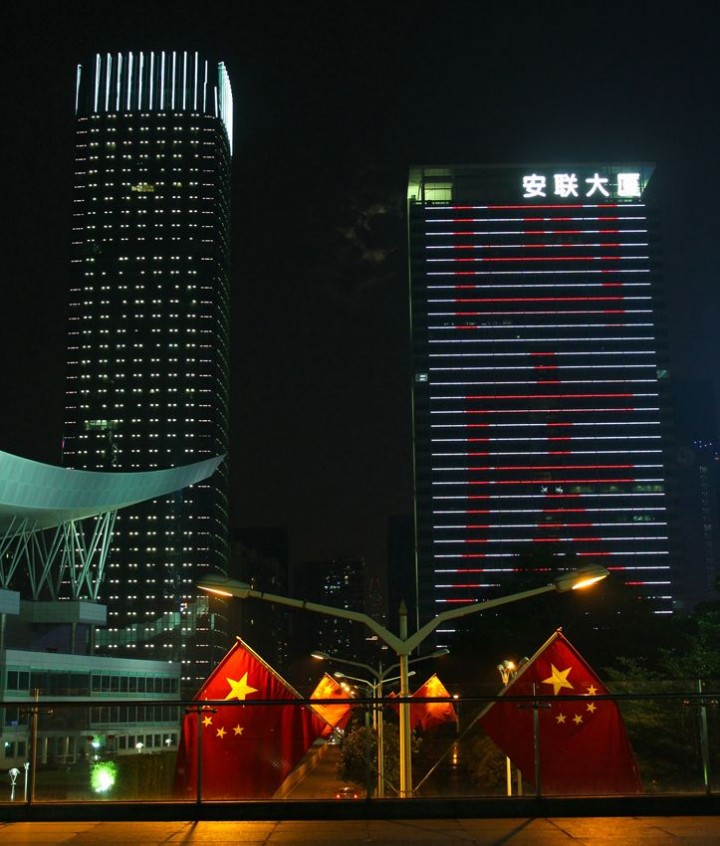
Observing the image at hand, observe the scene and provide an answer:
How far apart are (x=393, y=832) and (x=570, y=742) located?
3.21m

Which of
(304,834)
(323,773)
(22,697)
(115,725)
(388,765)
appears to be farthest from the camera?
(22,697)

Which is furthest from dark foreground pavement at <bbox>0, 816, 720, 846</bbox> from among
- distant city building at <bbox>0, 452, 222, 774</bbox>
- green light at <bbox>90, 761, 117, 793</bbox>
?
distant city building at <bbox>0, 452, 222, 774</bbox>

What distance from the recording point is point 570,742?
49.3 feet

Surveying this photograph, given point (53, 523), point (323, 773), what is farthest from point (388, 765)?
point (53, 523)

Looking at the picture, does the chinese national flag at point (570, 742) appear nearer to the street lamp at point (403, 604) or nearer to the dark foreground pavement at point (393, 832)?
the dark foreground pavement at point (393, 832)

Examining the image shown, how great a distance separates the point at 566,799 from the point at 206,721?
4.79m

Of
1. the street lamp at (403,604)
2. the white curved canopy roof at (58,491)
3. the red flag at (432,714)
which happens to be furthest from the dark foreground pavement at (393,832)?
the white curved canopy roof at (58,491)

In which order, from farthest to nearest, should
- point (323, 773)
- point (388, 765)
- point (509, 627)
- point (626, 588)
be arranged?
point (626, 588), point (509, 627), point (388, 765), point (323, 773)

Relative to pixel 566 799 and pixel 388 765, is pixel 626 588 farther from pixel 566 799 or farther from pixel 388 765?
pixel 566 799

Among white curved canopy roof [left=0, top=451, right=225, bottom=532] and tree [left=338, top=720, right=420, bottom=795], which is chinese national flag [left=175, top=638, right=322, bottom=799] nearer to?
tree [left=338, top=720, right=420, bottom=795]

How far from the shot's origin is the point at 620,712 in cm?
1545

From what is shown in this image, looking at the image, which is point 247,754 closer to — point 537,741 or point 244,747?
point 244,747

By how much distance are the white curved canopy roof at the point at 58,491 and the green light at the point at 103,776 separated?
59.8 meters

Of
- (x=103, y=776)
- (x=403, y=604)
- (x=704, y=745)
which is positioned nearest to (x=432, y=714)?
(x=704, y=745)
